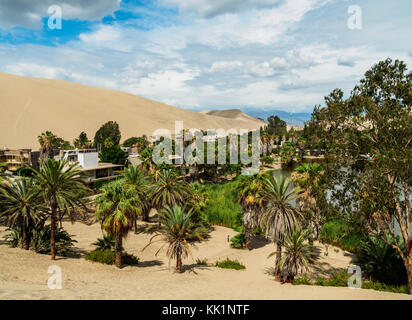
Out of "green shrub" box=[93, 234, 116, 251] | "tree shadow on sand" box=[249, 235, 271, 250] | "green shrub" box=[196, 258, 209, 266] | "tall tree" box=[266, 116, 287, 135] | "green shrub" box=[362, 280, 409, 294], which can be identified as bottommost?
"tree shadow on sand" box=[249, 235, 271, 250]

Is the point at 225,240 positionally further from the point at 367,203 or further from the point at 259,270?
the point at 367,203

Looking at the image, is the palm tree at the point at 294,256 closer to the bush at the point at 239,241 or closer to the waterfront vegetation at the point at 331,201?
the waterfront vegetation at the point at 331,201

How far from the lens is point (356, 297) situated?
1520cm

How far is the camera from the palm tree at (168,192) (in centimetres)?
3406

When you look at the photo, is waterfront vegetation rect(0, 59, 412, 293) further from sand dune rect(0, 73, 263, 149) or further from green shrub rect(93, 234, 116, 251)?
sand dune rect(0, 73, 263, 149)

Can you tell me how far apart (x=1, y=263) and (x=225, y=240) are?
22.1 m

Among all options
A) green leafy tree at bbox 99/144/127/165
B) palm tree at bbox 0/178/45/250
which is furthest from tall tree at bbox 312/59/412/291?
green leafy tree at bbox 99/144/127/165

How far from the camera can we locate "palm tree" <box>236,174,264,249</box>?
30056 mm

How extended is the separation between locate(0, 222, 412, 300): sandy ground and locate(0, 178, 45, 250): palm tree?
1.76 m

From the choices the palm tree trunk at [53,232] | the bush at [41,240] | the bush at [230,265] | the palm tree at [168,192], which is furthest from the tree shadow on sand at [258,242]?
the palm tree trunk at [53,232]

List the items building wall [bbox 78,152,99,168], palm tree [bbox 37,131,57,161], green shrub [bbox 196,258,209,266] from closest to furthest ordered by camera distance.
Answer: green shrub [bbox 196,258,209,266] → building wall [bbox 78,152,99,168] → palm tree [bbox 37,131,57,161]

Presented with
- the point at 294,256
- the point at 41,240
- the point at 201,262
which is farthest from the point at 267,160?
the point at 41,240

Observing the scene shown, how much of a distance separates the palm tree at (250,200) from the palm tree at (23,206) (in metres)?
18.4
